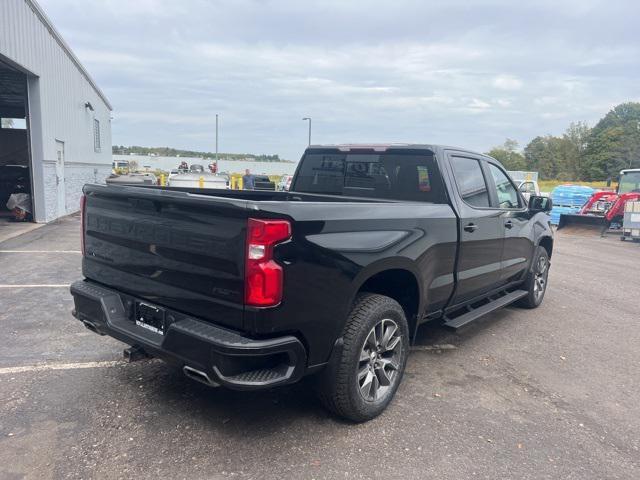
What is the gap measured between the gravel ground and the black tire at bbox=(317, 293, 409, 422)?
0.16 m

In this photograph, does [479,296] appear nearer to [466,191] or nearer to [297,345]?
[466,191]

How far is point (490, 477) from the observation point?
9.53ft

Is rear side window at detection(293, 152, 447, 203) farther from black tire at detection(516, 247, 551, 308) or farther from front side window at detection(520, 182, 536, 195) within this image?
front side window at detection(520, 182, 536, 195)

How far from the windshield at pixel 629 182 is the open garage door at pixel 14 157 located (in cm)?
1938

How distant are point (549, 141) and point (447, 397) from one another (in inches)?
3893

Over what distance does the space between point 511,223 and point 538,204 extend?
0.79 m

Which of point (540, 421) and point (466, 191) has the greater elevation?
point (466, 191)

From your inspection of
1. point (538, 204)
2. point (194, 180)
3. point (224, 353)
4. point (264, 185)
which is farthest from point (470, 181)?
point (264, 185)

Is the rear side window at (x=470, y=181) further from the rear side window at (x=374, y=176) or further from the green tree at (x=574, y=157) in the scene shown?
the green tree at (x=574, y=157)

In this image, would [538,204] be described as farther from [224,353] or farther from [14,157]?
[14,157]

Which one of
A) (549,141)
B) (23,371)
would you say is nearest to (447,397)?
(23,371)

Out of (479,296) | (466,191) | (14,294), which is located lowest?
(14,294)

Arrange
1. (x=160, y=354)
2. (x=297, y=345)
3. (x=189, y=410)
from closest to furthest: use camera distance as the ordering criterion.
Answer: (x=297, y=345) < (x=160, y=354) < (x=189, y=410)

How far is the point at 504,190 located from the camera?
220 inches
